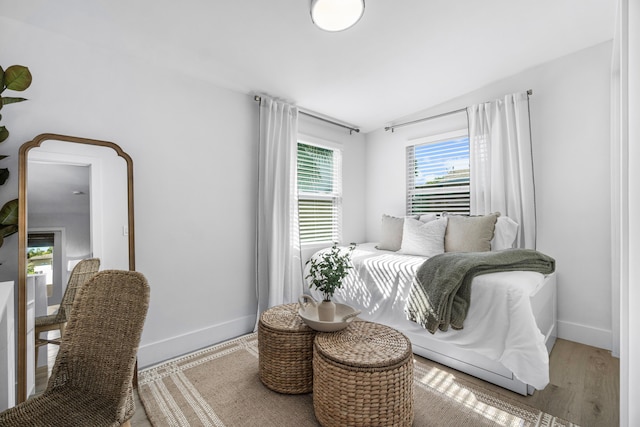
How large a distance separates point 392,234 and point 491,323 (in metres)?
1.59

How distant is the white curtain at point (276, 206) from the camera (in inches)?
116

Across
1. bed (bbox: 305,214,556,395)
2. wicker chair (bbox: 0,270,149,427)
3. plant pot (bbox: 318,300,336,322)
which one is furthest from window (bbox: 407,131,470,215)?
wicker chair (bbox: 0,270,149,427)

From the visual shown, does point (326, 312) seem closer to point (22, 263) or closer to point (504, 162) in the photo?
point (22, 263)

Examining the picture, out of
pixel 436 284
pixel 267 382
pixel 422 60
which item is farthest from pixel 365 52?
pixel 267 382

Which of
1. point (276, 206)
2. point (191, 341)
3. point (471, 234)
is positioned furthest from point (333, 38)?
point (191, 341)

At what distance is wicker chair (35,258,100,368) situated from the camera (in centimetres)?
184

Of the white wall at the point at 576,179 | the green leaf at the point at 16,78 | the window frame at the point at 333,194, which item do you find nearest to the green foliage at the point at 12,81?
the green leaf at the point at 16,78

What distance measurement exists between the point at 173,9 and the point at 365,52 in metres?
1.38

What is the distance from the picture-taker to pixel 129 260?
2143 mm

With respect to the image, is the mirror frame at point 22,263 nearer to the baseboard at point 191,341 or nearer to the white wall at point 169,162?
the white wall at point 169,162

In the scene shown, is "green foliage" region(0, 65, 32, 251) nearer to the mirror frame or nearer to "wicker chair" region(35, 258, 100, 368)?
the mirror frame

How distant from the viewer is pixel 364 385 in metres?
1.48

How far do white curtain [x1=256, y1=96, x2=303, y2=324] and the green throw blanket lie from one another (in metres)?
1.28

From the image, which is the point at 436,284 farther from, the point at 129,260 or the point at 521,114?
the point at 129,260
